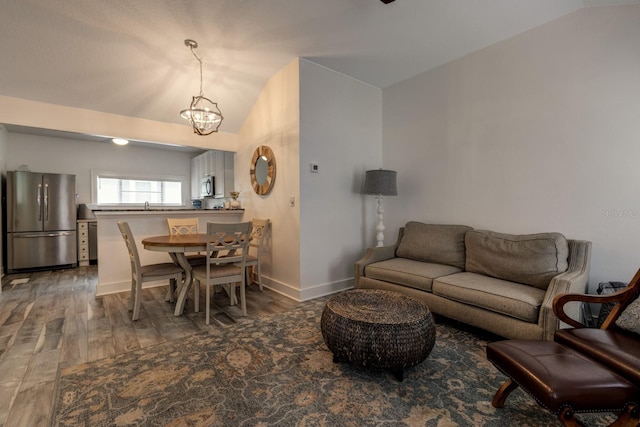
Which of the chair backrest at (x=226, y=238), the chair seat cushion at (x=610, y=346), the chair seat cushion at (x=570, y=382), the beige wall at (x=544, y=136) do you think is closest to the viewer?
the chair seat cushion at (x=570, y=382)

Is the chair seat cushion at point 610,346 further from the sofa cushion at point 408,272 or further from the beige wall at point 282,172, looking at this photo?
the beige wall at point 282,172

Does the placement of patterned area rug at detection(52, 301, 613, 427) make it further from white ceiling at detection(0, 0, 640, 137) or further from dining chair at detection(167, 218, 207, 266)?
white ceiling at detection(0, 0, 640, 137)

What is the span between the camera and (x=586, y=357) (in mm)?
1440

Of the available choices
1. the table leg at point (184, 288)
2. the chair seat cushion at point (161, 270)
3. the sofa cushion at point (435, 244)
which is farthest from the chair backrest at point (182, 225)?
the sofa cushion at point (435, 244)

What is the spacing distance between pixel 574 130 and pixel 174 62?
4252 millimetres

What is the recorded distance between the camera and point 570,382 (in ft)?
3.87

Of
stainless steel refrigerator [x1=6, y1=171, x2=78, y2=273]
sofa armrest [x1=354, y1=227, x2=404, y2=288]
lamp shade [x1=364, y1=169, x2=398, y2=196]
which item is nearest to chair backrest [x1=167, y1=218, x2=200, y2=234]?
sofa armrest [x1=354, y1=227, x2=404, y2=288]

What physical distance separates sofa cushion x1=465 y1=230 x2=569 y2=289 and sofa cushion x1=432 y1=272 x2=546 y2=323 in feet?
0.26

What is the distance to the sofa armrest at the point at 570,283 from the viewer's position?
1929 mm

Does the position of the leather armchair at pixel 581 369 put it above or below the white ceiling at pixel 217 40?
below

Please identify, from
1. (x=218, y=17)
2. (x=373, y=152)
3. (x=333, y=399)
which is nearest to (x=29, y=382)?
(x=333, y=399)

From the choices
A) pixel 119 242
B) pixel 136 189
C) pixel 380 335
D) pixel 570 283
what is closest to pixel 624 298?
pixel 570 283

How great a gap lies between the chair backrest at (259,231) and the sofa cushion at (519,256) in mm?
2503

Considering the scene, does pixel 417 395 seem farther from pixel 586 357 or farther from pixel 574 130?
pixel 574 130
